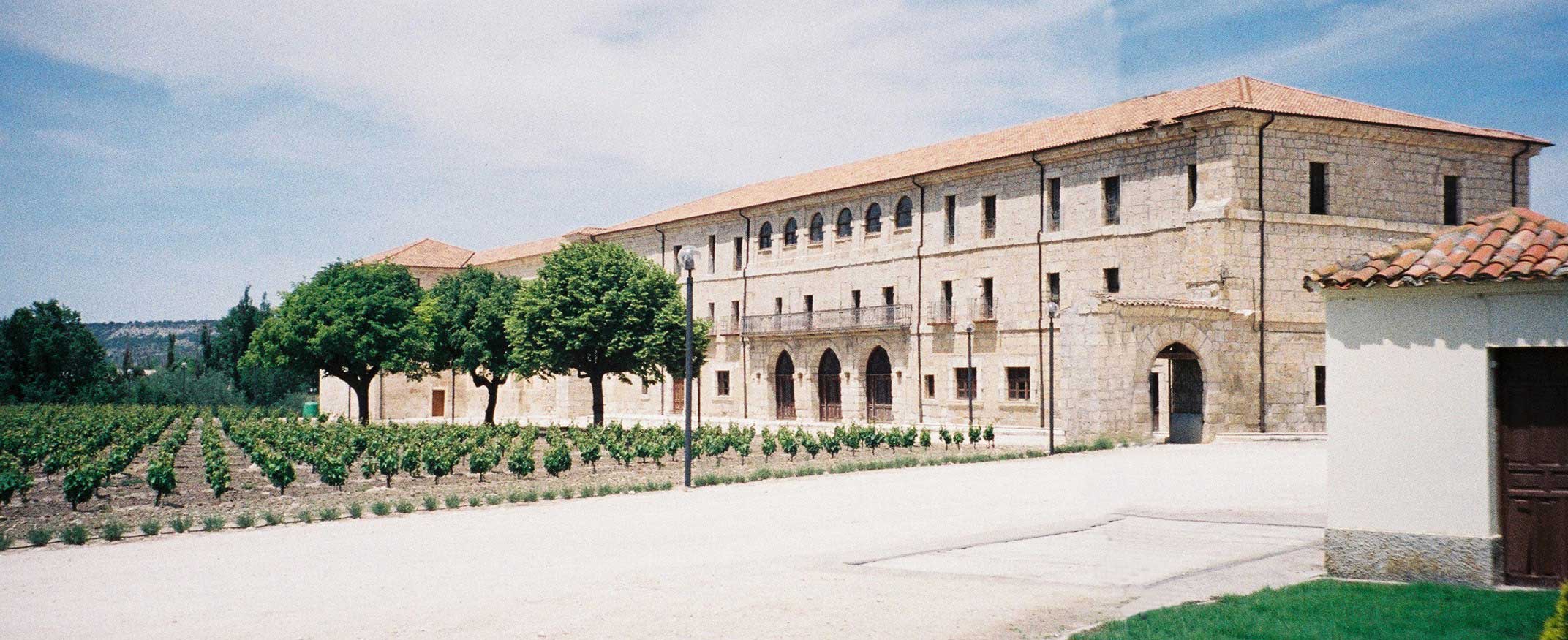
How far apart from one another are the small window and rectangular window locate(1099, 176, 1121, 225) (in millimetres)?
9159

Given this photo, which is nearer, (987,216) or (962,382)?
(987,216)

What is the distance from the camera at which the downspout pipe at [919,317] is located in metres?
42.0

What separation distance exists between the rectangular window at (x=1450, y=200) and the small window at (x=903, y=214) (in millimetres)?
17972

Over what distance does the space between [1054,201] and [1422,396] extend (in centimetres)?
3029

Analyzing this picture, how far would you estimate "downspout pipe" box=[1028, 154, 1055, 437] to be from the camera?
122 ft

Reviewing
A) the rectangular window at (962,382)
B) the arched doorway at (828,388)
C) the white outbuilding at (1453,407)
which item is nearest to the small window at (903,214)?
the arched doorway at (828,388)

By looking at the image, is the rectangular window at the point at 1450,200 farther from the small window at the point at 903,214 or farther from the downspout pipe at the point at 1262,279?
the small window at the point at 903,214

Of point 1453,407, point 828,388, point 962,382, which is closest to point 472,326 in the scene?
point 828,388

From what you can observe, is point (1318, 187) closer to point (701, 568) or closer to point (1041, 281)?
point (1041, 281)

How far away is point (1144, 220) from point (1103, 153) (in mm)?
2836

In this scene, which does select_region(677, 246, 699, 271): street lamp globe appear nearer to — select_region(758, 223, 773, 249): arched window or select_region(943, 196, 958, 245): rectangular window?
select_region(943, 196, 958, 245): rectangular window

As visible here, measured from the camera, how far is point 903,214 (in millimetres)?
44312

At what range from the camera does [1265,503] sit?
14953 millimetres

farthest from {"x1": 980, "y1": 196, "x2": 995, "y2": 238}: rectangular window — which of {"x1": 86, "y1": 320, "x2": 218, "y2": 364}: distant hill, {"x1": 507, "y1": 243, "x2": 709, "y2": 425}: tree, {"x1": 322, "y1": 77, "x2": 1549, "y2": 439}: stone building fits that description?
{"x1": 86, "y1": 320, "x2": 218, "y2": 364}: distant hill
